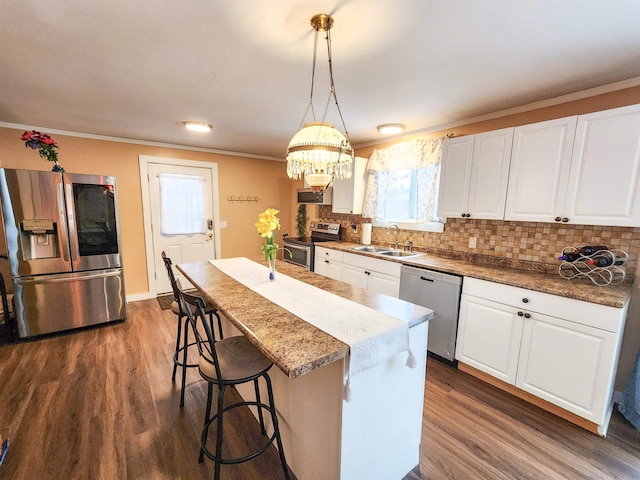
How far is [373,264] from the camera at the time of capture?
9.95 ft

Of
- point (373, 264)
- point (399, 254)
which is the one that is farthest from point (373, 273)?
point (399, 254)

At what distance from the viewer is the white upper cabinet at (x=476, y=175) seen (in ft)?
7.50

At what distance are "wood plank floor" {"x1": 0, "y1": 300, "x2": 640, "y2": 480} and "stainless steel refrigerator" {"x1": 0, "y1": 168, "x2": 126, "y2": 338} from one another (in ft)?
1.77

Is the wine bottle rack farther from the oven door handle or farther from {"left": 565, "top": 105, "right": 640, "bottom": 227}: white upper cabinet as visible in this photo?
the oven door handle

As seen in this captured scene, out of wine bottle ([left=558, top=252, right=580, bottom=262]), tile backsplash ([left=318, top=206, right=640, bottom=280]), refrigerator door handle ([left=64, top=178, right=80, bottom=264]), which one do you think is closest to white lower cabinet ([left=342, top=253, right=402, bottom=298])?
tile backsplash ([left=318, top=206, right=640, bottom=280])

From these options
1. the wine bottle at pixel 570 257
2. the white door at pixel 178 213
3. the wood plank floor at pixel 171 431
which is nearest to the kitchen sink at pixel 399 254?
the wood plank floor at pixel 171 431

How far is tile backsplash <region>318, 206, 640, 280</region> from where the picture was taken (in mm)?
1992

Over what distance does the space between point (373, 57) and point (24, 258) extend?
3.62 m

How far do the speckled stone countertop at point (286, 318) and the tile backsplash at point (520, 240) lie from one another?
1594 millimetres

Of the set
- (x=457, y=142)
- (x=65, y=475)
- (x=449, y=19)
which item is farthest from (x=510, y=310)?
(x=65, y=475)

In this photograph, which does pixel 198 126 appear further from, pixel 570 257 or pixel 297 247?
pixel 570 257

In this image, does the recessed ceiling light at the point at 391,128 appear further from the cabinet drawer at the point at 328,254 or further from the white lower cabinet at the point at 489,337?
the white lower cabinet at the point at 489,337

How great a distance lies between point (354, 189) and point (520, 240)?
195 cm

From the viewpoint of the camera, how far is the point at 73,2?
3.99 ft
